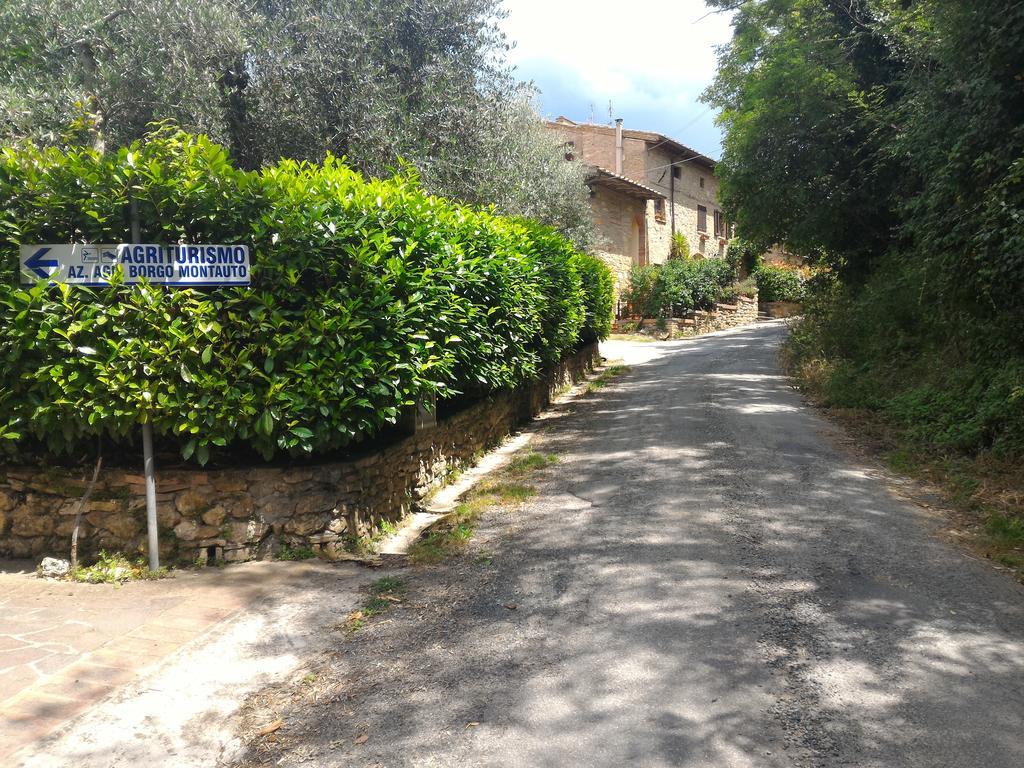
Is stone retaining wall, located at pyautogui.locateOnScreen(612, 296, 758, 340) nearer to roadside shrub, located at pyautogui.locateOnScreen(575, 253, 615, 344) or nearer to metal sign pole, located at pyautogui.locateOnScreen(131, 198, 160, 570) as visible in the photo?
roadside shrub, located at pyautogui.locateOnScreen(575, 253, 615, 344)

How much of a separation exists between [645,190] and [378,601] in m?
29.1

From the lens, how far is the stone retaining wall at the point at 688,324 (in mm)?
27812

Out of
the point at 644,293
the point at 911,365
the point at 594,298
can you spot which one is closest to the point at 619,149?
the point at 644,293

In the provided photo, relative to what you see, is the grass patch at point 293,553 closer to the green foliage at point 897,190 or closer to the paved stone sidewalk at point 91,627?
the paved stone sidewalk at point 91,627

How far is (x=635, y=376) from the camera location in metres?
16.1

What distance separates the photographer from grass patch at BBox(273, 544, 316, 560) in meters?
5.47

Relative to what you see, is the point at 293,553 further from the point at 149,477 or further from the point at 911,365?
the point at 911,365

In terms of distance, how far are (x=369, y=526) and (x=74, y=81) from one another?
24.3ft

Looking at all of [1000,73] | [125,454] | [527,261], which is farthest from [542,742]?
[1000,73]

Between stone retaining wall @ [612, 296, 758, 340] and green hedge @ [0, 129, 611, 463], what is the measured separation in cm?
2283

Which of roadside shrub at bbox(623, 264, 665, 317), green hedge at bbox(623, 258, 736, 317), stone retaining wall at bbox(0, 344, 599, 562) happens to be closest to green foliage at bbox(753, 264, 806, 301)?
green hedge at bbox(623, 258, 736, 317)

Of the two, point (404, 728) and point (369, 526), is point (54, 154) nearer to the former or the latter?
point (369, 526)

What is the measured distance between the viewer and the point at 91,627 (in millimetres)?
4355

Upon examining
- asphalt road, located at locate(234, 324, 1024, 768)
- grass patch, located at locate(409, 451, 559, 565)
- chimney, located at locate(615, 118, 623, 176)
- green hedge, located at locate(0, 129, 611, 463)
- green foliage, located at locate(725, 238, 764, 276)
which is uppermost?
chimney, located at locate(615, 118, 623, 176)
